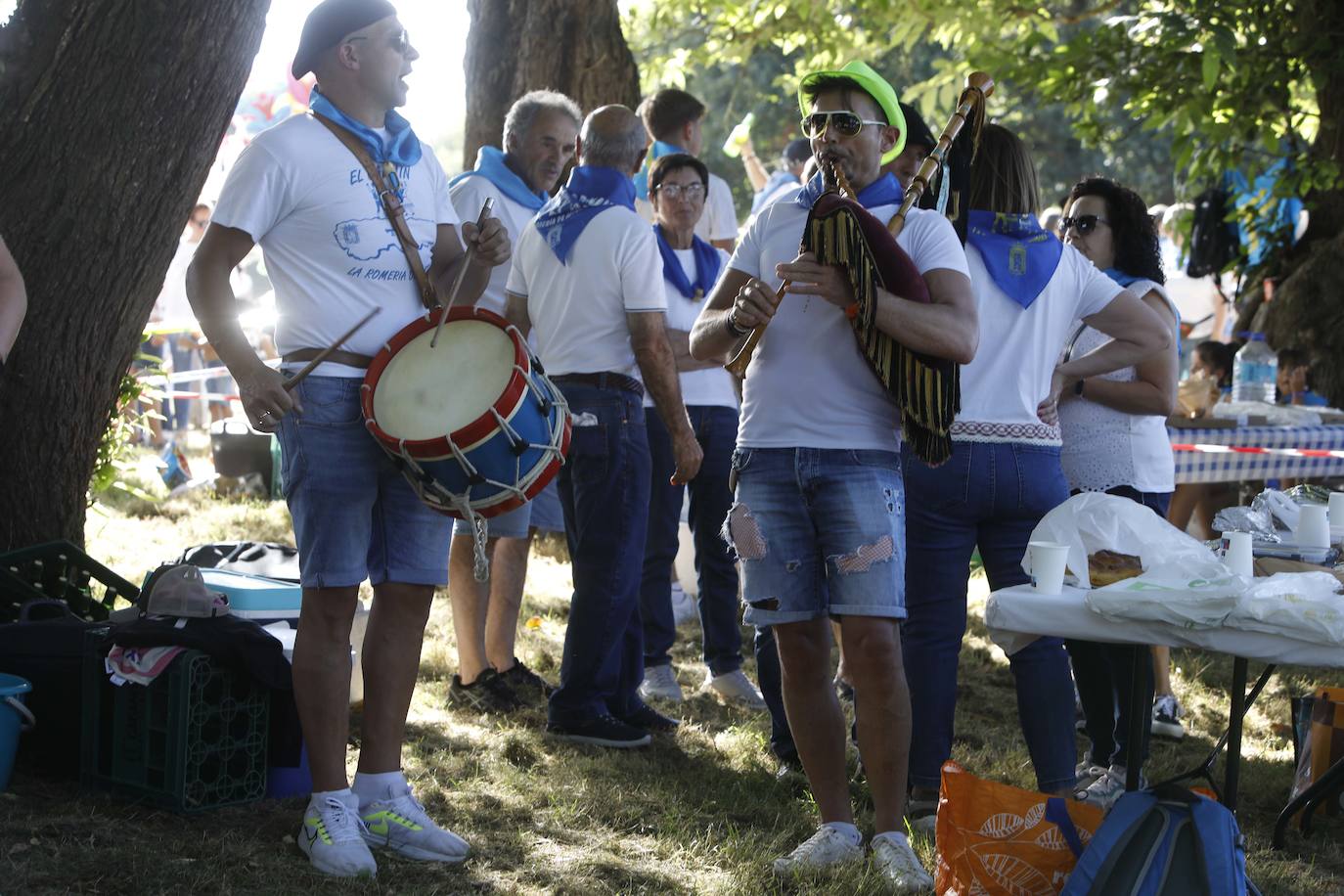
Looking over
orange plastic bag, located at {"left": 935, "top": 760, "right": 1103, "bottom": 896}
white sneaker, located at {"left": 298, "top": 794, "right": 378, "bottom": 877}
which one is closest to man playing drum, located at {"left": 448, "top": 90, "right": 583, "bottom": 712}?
white sneaker, located at {"left": 298, "top": 794, "right": 378, "bottom": 877}

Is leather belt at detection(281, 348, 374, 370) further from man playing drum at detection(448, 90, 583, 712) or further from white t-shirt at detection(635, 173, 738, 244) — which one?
white t-shirt at detection(635, 173, 738, 244)

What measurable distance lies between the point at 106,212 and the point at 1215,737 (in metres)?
3.86

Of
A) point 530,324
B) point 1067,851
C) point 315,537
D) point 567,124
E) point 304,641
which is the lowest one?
point 1067,851

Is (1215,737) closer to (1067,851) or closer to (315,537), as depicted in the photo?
(1067,851)

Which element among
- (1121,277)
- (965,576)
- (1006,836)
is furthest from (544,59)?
(1006,836)

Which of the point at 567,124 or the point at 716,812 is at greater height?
the point at 567,124

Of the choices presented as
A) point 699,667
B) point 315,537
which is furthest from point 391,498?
point 699,667

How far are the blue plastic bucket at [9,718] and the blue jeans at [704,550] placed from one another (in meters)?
2.11

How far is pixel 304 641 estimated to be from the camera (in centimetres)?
340

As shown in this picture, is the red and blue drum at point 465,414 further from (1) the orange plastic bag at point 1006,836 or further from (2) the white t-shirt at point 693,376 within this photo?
(2) the white t-shirt at point 693,376

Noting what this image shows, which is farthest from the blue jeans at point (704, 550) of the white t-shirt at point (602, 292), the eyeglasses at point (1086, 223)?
the eyeglasses at point (1086, 223)

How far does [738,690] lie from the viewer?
5.25 m

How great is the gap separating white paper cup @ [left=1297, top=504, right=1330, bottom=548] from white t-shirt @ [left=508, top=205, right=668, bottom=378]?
1.85 metres

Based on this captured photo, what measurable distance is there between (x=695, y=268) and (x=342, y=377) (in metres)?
2.21
